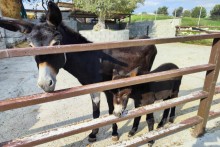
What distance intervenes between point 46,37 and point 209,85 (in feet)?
7.30

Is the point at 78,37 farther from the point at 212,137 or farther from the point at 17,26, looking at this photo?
the point at 212,137

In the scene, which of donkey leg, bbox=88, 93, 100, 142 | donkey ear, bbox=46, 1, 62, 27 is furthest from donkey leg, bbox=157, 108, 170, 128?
donkey ear, bbox=46, 1, 62, 27

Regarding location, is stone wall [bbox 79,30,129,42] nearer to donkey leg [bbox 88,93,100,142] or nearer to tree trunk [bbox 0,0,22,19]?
tree trunk [bbox 0,0,22,19]

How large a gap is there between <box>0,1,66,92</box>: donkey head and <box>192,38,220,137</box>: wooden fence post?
1988 mm

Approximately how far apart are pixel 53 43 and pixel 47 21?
31 cm

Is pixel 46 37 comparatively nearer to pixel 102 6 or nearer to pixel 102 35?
pixel 102 35

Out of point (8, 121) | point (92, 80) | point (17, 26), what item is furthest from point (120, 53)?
point (8, 121)

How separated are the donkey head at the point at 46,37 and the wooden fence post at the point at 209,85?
78.3 inches

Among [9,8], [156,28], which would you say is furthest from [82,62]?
[156,28]

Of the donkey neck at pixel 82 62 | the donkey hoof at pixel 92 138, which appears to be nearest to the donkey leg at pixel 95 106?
the donkey hoof at pixel 92 138

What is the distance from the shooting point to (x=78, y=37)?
2.67 meters

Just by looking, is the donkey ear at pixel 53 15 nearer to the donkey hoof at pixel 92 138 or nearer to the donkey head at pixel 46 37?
the donkey head at pixel 46 37

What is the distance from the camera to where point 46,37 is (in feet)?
6.41

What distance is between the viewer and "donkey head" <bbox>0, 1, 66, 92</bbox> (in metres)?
1.83
